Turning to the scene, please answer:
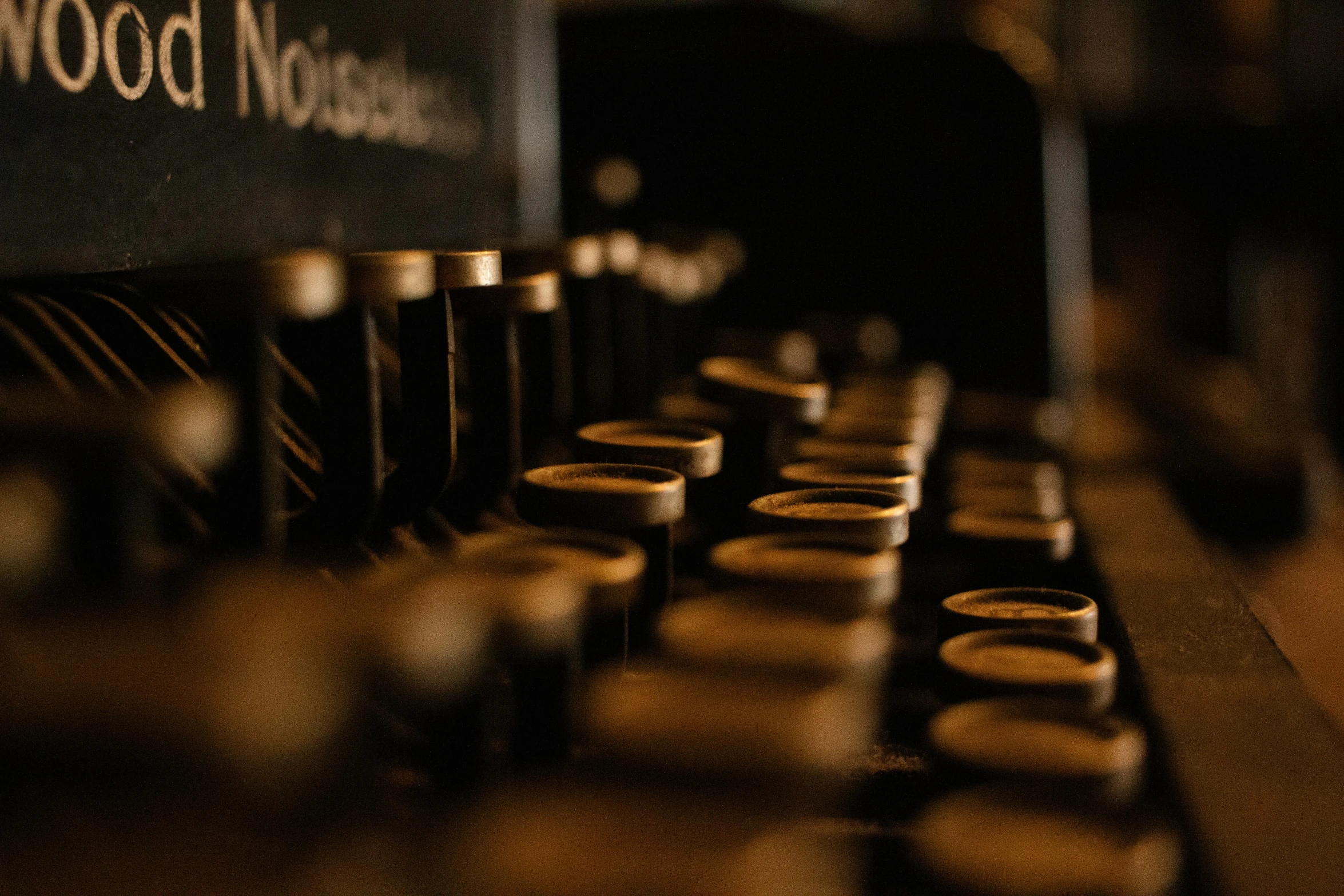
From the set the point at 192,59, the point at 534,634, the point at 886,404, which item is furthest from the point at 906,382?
the point at 534,634

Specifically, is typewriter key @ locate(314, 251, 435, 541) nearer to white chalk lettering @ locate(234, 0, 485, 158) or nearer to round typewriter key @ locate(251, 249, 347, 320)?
round typewriter key @ locate(251, 249, 347, 320)

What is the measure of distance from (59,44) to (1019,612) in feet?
3.15

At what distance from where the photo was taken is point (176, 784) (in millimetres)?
527

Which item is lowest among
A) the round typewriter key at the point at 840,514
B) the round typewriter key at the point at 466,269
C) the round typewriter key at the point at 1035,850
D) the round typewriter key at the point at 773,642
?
the round typewriter key at the point at 1035,850

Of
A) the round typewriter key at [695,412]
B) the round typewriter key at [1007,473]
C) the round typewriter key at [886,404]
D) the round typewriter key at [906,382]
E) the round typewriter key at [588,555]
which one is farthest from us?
the round typewriter key at [906,382]

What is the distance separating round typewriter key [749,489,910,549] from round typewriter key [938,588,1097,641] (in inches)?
3.4

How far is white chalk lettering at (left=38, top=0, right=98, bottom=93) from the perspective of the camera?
974 millimetres

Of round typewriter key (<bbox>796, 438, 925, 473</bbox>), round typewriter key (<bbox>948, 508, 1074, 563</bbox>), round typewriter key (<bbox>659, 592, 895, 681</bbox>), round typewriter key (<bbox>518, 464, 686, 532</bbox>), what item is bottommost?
round typewriter key (<bbox>948, 508, 1074, 563</bbox>)

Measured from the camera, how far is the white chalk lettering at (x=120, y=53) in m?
1.05

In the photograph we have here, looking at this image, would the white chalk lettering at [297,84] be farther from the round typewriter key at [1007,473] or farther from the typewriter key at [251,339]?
the round typewriter key at [1007,473]

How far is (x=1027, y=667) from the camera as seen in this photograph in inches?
38.4

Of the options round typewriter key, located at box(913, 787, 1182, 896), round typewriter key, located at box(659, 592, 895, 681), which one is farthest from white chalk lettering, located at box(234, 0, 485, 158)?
round typewriter key, located at box(913, 787, 1182, 896)

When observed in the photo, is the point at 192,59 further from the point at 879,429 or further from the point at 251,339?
the point at 879,429

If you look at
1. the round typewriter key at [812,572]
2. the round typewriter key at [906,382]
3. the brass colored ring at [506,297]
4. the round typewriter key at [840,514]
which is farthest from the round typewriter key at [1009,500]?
the brass colored ring at [506,297]
